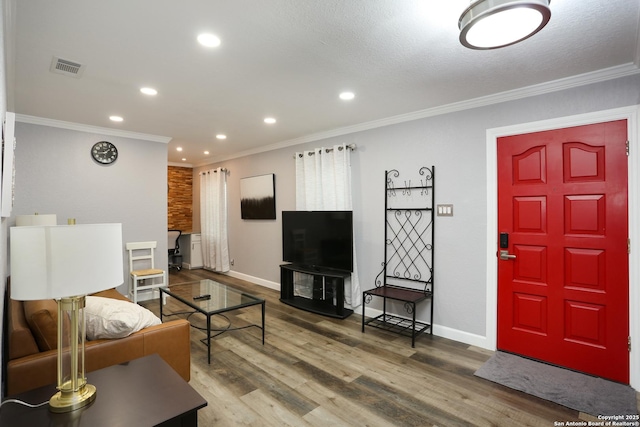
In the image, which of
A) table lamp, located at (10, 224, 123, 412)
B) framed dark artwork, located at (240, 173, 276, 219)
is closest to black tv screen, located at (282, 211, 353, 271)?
framed dark artwork, located at (240, 173, 276, 219)

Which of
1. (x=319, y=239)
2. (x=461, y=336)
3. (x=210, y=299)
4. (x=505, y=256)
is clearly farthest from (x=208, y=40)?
(x=461, y=336)

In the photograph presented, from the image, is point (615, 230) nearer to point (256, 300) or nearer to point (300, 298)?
point (256, 300)

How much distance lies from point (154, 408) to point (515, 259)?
303 centimetres

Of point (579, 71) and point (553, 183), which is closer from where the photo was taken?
point (579, 71)

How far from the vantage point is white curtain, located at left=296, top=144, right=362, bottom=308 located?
13.9ft

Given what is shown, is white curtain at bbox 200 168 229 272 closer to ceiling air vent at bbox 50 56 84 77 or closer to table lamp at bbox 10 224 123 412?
ceiling air vent at bbox 50 56 84 77

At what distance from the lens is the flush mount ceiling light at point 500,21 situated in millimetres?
1443

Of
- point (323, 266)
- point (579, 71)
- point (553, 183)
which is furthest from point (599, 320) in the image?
point (323, 266)

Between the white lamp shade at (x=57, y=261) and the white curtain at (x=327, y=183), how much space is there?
3225 mm

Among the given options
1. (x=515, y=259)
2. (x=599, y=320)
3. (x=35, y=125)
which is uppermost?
(x=35, y=125)

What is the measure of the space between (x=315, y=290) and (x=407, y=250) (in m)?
1.51

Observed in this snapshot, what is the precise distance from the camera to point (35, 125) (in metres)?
3.93

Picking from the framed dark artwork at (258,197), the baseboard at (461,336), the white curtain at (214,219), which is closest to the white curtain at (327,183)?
the framed dark artwork at (258,197)

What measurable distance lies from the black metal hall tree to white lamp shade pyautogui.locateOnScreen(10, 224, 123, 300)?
108 inches
